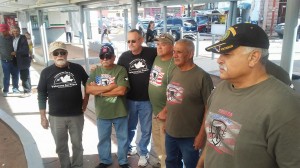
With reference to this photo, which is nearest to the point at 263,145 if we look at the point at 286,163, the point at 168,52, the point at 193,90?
the point at 286,163

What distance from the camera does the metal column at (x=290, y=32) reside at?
7.38ft

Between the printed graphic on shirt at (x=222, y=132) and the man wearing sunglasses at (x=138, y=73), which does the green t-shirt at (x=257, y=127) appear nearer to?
the printed graphic on shirt at (x=222, y=132)

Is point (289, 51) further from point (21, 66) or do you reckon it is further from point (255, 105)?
point (21, 66)

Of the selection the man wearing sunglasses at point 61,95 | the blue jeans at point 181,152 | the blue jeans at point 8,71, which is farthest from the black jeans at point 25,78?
the blue jeans at point 181,152

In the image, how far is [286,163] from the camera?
49.4 inches

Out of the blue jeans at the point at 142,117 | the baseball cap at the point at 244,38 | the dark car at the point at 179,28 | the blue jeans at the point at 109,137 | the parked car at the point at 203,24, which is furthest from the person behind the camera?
the parked car at the point at 203,24

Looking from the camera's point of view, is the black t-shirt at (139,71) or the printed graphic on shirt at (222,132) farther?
the black t-shirt at (139,71)

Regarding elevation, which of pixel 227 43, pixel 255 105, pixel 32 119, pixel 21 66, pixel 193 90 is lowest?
pixel 32 119

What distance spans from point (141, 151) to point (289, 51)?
7.17ft

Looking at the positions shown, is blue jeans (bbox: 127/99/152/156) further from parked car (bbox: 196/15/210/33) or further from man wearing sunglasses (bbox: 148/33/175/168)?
parked car (bbox: 196/15/210/33)

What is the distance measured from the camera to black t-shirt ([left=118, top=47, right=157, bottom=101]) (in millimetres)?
3311

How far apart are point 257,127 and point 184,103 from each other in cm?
118

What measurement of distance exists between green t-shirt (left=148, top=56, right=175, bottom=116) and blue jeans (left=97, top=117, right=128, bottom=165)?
1.58ft

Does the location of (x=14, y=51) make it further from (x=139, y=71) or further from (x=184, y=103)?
(x=184, y=103)
